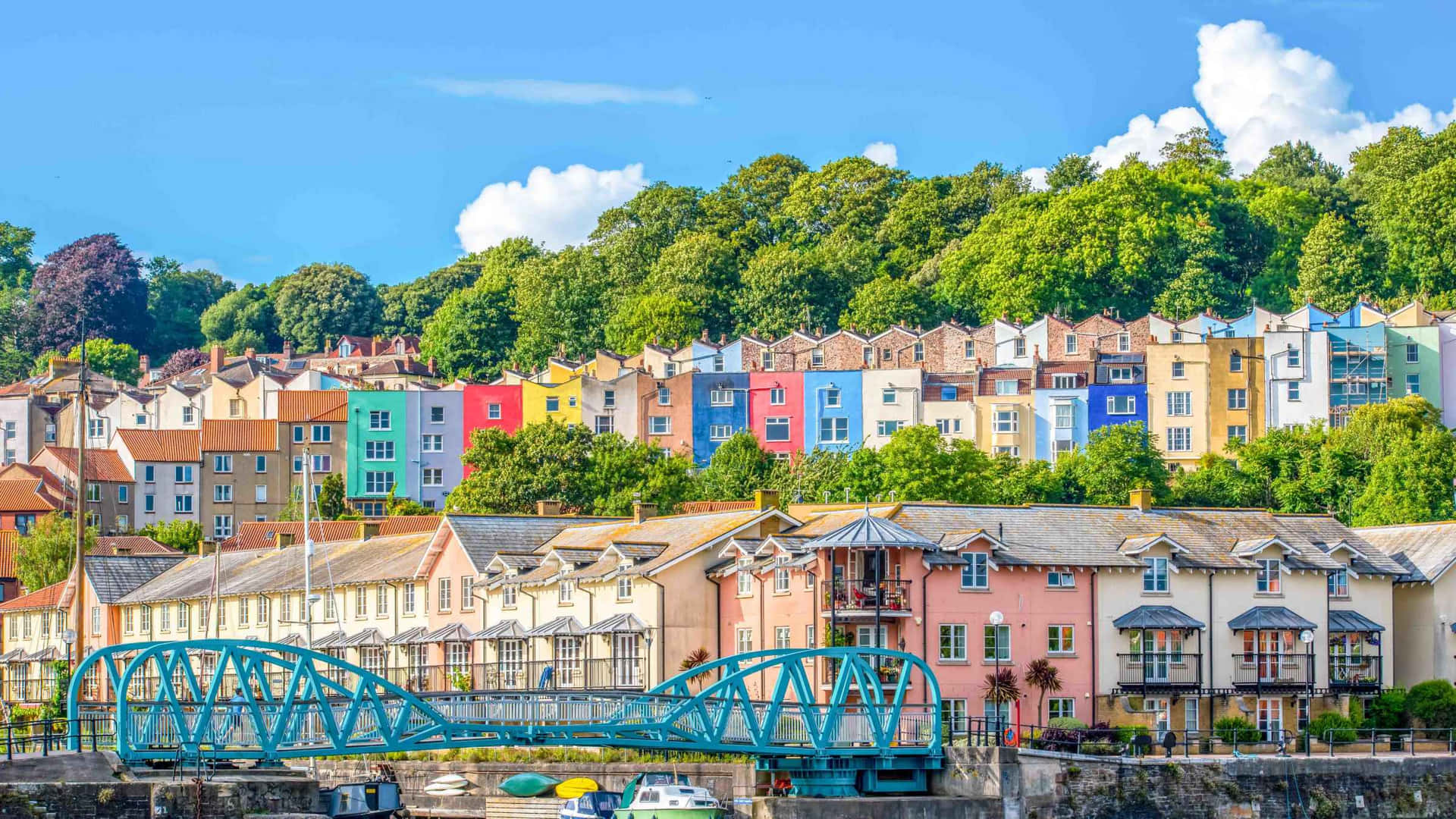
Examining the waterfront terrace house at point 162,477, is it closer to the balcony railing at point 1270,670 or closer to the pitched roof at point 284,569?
the pitched roof at point 284,569

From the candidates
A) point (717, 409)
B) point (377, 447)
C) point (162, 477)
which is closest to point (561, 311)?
point (377, 447)

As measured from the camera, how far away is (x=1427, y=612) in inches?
2869

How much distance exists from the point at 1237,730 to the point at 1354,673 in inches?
316

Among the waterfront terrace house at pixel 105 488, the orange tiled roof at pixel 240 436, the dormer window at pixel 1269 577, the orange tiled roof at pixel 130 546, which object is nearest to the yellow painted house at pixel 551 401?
the orange tiled roof at pixel 240 436

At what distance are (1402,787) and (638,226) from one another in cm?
12899

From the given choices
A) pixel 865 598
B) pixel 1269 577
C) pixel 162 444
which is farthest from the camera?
pixel 162 444

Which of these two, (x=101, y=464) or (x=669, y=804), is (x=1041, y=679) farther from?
(x=101, y=464)

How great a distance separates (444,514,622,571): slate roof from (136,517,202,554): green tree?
136ft

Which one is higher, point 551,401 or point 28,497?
point 551,401

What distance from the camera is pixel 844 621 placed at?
6431 centimetres

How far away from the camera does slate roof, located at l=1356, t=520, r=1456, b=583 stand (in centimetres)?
7244

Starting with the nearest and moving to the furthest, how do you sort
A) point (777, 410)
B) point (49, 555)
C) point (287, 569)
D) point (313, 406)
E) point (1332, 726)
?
point (1332, 726) → point (287, 569) → point (49, 555) → point (777, 410) → point (313, 406)

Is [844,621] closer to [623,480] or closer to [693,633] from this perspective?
[693,633]

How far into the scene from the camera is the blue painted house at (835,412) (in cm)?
12800
